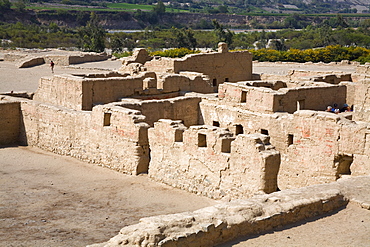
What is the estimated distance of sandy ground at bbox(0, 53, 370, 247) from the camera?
9672 millimetres

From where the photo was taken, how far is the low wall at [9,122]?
63.7ft

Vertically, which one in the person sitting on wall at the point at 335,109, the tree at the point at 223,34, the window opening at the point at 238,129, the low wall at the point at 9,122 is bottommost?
the low wall at the point at 9,122

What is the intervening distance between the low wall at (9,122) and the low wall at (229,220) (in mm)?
11210

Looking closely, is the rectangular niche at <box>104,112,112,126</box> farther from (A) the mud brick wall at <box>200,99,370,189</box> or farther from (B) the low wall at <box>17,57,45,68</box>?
(B) the low wall at <box>17,57,45,68</box>

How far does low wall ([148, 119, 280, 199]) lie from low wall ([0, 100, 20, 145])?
20.6ft

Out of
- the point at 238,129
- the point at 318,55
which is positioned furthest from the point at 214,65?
the point at 318,55

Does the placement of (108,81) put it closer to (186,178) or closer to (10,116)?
(10,116)

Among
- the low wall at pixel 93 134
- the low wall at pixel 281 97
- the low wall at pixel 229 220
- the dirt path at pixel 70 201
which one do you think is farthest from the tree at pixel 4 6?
the low wall at pixel 229 220

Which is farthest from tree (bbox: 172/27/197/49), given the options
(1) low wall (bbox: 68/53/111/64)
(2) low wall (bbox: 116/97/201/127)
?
(2) low wall (bbox: 116/97/201/127)

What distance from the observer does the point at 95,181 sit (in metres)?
15.4

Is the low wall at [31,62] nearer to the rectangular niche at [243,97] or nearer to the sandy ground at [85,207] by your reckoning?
the sandy ground at [85,207]

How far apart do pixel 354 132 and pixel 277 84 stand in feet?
22.7

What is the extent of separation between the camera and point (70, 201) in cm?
1377

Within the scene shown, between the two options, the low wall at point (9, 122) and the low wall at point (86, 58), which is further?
the low wall at point (86, 58)
